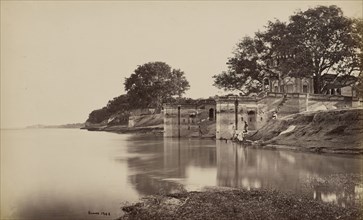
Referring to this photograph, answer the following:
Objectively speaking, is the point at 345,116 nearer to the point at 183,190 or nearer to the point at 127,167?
the point at 127,167

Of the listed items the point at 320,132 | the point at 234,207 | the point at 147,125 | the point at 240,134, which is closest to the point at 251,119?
the point at 240,134

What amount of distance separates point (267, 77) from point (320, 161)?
18.5 m

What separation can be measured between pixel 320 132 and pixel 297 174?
631 cm

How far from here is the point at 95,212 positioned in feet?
22.8

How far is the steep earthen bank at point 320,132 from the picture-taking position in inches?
553

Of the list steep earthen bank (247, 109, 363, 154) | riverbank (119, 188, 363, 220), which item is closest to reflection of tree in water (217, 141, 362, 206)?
riverbank (119, 188, 363, 220)

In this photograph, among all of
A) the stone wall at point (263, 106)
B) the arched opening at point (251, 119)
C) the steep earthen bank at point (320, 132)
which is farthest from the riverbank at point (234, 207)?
the arched opening at point (251, 119)

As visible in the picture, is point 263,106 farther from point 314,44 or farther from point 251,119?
point 314,44

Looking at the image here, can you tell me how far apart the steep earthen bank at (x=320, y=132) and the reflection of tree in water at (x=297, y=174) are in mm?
1016

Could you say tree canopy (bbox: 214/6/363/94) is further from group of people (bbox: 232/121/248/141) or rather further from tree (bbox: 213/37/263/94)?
group of people (bbox: 232/121/248/141)

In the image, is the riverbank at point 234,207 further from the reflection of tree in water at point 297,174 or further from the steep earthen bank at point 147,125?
the steep earthen bank at point 147,125

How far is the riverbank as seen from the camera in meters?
6.34

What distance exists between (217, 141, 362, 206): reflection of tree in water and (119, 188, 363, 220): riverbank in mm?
670

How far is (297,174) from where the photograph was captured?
10.1 meters
